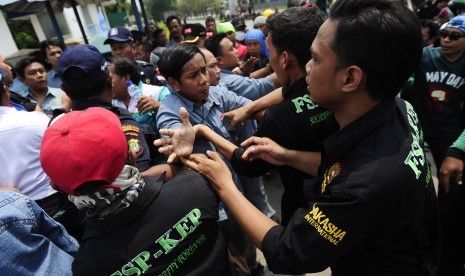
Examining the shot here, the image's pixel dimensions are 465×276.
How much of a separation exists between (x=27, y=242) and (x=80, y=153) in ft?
1.58

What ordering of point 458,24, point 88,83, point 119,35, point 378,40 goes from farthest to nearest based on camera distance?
point 119,35 < point 458,24 < point 88,83 < point 378,40

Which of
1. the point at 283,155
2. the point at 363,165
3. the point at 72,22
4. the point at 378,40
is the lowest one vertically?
the point at 72,22

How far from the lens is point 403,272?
3.70 feet

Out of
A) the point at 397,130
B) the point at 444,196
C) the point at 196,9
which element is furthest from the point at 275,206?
the point at 196,9

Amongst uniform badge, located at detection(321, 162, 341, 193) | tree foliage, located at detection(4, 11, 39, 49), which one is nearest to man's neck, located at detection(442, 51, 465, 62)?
uniform badge, located at detection(321, 162, 341, 193)

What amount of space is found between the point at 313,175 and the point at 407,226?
50cm

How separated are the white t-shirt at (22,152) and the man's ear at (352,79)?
5.77 ft

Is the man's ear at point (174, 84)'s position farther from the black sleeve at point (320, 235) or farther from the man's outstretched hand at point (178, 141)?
the black sleeve at point (320, 235)

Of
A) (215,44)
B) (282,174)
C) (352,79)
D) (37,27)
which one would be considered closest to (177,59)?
(282,174)

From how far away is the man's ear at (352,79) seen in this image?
98cm

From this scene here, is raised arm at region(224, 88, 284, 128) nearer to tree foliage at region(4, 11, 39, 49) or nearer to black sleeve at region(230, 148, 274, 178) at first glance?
black sleeve at region(230, 148, 274, 178)

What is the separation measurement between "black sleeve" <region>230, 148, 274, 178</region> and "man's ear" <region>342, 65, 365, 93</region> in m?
0.67

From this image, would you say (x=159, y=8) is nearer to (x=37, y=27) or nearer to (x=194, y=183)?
(x=37, y=27)

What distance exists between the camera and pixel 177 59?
6.87 feet
